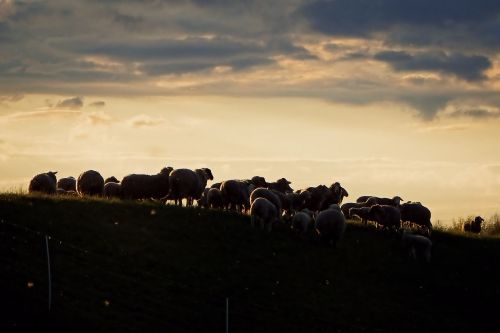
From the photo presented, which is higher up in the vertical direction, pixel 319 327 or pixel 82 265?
pixel 82 265

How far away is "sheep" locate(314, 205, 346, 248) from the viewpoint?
45625mm

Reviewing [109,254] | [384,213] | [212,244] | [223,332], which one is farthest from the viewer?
[384,213]

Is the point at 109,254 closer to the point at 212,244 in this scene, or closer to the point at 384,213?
the point at 212,244

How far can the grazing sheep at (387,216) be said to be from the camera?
167ft

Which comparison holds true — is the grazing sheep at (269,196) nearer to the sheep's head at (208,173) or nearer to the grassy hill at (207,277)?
the grassy hill at (207,277)

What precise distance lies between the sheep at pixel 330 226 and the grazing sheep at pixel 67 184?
873 inches

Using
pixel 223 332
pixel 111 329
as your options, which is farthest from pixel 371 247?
pixel 111 329

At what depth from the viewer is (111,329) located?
98.9 feet

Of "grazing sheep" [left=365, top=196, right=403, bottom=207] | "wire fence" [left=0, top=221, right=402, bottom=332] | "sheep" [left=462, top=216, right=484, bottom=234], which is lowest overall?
"wire fence" [left=0, top=221, right=402, bottom=332]

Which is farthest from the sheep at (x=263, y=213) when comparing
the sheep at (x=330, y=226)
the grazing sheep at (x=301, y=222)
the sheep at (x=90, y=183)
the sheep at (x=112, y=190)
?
the sheep at (x=90, y=183)

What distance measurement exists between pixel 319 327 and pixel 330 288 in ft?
15.3

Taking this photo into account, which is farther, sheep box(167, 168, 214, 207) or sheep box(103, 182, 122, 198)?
sheep box(103, 182, 122, 198)

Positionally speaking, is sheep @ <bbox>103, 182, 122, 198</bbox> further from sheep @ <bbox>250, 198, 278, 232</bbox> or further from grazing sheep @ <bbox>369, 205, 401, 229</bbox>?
grazing sheep @ <bbox>369, 205, 401, 229</bbox>

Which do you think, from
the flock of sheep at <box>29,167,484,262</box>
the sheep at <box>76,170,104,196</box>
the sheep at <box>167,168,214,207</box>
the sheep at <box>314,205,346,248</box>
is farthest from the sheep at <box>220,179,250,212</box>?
the sheep at <box>76,170,104,196</box>
